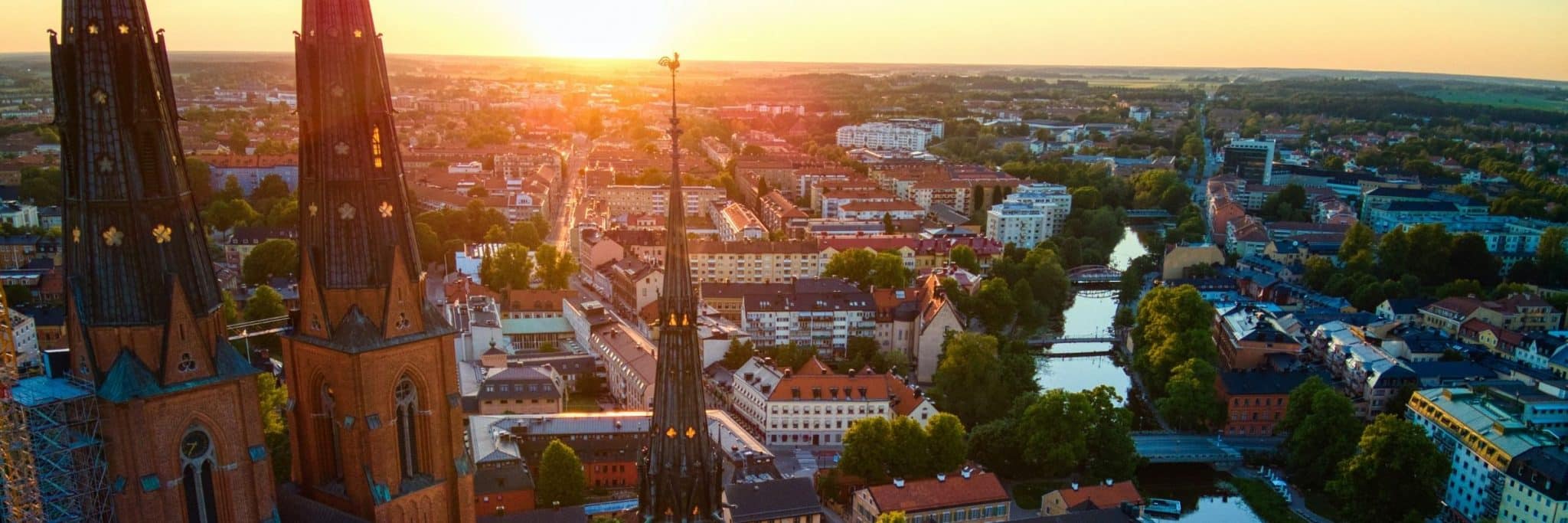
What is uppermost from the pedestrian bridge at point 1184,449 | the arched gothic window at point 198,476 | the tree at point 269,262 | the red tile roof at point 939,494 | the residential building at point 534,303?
the arched gothic window at point 198,476

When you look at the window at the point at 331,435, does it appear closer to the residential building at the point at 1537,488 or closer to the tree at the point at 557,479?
the tree at the point at 557,479

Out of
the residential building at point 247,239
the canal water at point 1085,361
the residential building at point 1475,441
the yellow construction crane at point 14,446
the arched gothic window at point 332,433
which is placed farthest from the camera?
the residential building at point 247,239

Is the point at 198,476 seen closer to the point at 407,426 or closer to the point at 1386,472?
the point at 407,426

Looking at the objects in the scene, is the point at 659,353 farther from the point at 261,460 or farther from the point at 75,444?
the point at 75,444

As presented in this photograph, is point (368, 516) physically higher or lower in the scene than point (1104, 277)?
higher

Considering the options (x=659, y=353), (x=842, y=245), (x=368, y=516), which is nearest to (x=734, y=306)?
(x=842, y=245)

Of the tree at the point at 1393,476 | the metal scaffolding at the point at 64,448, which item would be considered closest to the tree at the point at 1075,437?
the tree at the point at 1393,476

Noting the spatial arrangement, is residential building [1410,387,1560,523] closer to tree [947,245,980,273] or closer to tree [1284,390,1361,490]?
tree [1284,390,1361,490]
